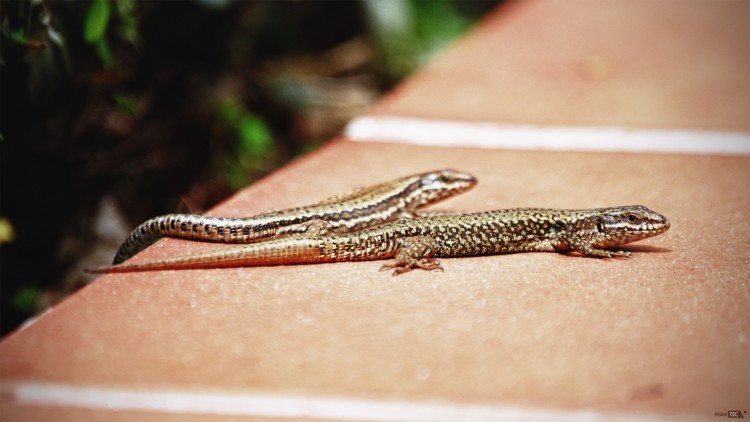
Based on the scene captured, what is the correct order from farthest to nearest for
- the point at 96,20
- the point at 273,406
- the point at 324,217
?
1. the point at 96,20
2. the point at 324,217
3. the point at 273,406

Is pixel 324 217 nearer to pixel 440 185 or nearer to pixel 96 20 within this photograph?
pixel 440 185

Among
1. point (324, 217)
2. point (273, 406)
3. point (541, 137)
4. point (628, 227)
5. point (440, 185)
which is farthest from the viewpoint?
point (541, 137)

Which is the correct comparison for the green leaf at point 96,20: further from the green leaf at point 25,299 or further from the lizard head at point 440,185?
the lizard head at point 440,185

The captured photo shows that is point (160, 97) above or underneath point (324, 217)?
above

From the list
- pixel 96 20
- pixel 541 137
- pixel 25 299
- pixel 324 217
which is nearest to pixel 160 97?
pixel 25 299

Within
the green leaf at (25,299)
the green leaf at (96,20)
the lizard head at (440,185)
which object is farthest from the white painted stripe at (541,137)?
the green leaf at (25,299)
